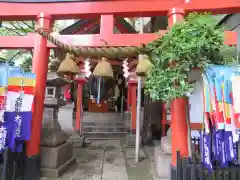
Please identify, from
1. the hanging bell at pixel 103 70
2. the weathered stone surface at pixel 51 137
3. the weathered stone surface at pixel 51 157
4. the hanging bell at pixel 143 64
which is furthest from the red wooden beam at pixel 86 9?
the weathered stone surface at pixel 51 157

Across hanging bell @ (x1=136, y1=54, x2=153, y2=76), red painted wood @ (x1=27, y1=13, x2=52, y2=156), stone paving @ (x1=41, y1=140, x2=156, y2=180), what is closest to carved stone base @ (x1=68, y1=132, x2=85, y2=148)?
stone paving @ (x1=41, y1=140, x2=156, y2=180)

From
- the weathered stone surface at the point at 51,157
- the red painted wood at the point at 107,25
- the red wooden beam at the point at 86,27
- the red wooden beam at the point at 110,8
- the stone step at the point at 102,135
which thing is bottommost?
the stone step at the point at 102,135

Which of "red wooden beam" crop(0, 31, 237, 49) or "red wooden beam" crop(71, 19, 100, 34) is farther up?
"red wooden beam" crop(71, 19, 100, 34)

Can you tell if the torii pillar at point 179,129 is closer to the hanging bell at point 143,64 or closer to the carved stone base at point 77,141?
the hanging bell at point 143,64

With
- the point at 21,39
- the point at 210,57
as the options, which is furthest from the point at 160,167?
the point at 21,39

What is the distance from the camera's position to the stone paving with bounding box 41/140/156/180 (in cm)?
484

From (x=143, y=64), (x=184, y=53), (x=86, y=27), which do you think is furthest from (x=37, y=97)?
(x=86, y=27)

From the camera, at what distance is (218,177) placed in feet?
10.4

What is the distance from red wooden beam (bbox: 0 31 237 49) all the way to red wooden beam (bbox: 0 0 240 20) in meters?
0.54

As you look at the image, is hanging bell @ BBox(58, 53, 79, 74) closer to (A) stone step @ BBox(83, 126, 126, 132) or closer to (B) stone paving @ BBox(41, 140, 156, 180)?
(B) stone paving @ BBox(41, 140, 156, 180)

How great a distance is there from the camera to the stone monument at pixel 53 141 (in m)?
4.71

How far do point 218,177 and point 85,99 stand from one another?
12.4 m

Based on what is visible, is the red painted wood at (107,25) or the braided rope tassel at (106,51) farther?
the red painted wood at (107,25)

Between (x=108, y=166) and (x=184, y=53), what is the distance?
407cm
